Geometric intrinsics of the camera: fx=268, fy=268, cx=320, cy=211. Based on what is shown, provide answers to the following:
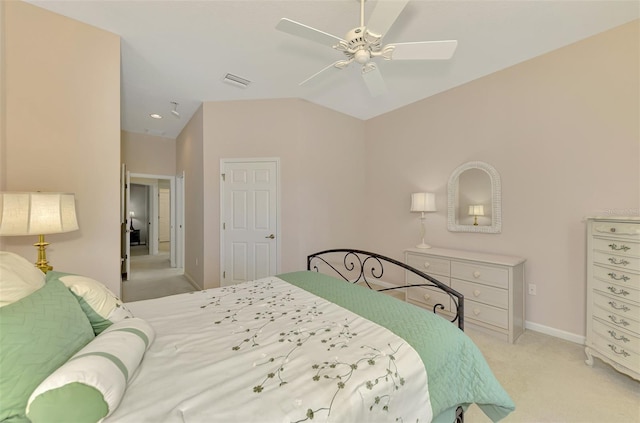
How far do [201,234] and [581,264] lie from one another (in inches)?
183

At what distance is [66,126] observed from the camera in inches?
87.7

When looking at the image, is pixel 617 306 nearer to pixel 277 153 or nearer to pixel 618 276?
pixel 618 276

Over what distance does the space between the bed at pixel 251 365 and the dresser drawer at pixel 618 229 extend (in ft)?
4.98

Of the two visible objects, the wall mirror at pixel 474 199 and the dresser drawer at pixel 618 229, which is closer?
the dresser drawer at pixel 618 229

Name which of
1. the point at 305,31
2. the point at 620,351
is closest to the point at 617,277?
the point at 620,351

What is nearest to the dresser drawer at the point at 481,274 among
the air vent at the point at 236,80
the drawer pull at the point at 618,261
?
the drawer pull at the point at 618,261

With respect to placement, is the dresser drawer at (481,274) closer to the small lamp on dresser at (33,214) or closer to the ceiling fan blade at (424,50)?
the ceiling fan blade at (424,50)

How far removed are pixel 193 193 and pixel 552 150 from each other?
16.2 ft

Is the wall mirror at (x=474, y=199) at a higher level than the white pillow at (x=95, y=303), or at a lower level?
higher

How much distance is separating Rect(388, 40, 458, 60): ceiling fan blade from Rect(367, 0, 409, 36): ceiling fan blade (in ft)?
0.45

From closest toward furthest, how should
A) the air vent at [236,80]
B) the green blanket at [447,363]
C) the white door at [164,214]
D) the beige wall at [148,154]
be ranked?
the green blanket at [447,363], the air vent at [236,80], the beige wall at [148,154], the white door at [164,214]

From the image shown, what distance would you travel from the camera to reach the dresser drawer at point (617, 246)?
6.37 feet

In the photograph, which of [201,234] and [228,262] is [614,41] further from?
[201,234]

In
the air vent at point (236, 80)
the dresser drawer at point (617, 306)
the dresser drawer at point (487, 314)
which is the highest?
the air vent at point (236, 80)
